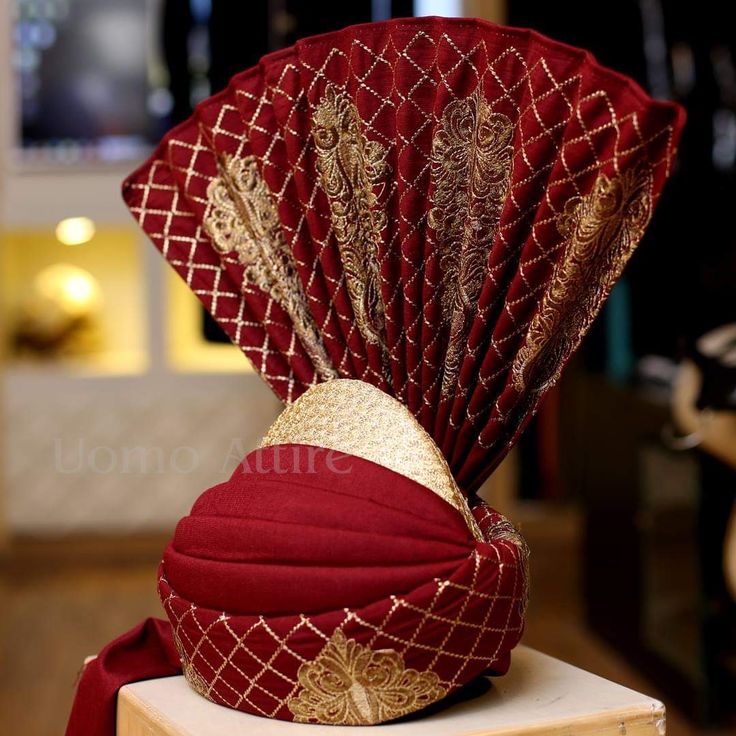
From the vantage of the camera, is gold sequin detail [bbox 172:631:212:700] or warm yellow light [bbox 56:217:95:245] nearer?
gold sequin detail [bbox 172:631:212:700]

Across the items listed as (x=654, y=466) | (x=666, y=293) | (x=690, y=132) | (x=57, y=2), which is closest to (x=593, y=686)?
(x=654, y=466)

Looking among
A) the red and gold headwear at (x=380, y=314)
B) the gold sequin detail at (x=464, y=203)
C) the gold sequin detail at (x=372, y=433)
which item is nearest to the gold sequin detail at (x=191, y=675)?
the red and gold headwear at (x=380, y=314)

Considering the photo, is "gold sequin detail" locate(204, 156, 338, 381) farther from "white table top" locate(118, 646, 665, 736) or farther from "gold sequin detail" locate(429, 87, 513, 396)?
"white table top" locate(118, 646, 665, 736)

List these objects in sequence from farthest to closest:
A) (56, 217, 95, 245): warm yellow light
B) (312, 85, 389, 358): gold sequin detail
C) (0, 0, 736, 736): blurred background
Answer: (56, 217, 95, 245): warm yellow light < (0, 0, 736, 736): blurred background < (312, 85, 389, 358): gold sequin detail

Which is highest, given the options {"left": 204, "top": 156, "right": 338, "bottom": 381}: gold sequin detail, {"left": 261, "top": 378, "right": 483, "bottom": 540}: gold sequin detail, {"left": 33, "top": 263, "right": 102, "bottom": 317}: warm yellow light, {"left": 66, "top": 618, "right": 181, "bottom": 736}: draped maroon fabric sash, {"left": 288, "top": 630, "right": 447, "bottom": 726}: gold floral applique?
{"left": 204, "top": 156, "right": 338, "bottom": 381}: gold sequin detail

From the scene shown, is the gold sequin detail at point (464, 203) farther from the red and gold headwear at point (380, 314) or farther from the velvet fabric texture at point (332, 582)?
the velvet fabric texture at point (332, 582)

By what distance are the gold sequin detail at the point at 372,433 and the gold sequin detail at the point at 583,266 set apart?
8 cm

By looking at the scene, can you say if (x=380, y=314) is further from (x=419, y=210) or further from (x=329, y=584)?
(x=329, y=584)

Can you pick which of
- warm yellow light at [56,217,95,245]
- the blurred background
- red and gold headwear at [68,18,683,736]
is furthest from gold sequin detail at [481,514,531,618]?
warm yellow light at [56,217,95,245]

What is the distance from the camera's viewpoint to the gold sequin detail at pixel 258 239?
80 centimetres

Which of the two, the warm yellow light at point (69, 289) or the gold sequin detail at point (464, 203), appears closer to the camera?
the gold sequin detail at point (464, 203)

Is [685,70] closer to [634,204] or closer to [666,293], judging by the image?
[666,293]

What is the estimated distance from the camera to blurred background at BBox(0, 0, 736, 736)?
9.36 feet

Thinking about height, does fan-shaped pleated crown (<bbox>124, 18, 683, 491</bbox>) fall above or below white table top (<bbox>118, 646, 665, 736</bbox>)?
above
